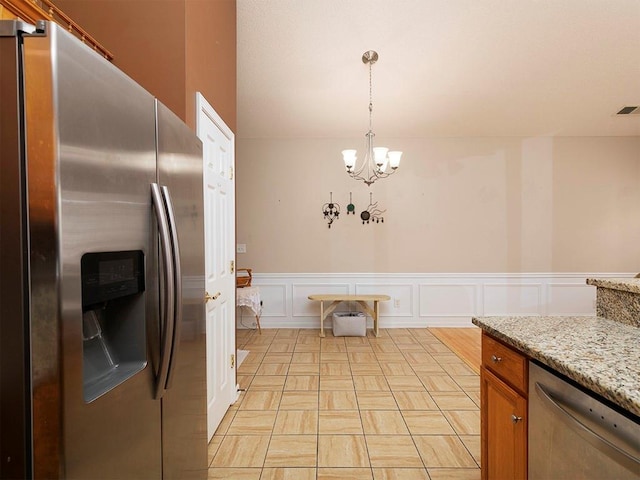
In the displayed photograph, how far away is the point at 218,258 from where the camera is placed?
7.17ft

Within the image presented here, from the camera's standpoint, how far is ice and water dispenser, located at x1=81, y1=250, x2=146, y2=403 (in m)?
0.76

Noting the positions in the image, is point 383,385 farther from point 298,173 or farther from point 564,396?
point 298,173

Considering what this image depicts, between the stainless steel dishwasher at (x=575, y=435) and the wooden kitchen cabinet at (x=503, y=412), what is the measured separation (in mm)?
47

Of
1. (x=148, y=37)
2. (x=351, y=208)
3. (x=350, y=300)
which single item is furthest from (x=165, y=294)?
(x=351, y=208)

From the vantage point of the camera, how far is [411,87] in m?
3.69

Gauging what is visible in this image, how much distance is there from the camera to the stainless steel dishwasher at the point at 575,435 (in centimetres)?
81

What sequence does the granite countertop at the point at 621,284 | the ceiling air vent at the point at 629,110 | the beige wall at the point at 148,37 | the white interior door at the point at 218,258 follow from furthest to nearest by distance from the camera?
the ceiling air vent at the point at 629,110 → the white interior door at the point at 218,258 → the beige wall at the point at 148,37 → the granite countertop at the point at 621,284

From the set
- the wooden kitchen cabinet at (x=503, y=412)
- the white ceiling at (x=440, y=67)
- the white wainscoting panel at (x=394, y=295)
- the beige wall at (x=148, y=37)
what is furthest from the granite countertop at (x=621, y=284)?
the white wainscoting panel at (x=394, y=295)

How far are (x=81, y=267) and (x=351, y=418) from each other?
216 cm

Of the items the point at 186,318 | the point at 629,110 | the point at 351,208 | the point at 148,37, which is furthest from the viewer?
the point at 351,208

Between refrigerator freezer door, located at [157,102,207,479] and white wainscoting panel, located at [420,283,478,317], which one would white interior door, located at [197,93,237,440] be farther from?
white wainscoting panel, located at [420,283,478,317]

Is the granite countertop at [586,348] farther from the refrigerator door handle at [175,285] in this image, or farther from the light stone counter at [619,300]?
the refrigerator door handle at [175,285]

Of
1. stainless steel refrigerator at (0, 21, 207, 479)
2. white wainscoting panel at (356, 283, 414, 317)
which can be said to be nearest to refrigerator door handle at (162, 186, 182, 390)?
stainless steel refrigerator at (0, 21, 207, 479)

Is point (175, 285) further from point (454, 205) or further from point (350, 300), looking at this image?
point (454, 205)
